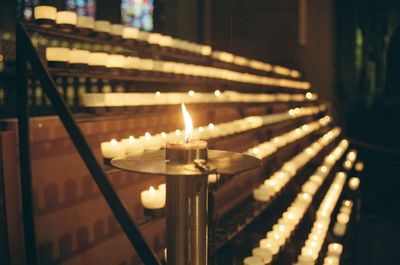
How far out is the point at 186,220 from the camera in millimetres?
1164

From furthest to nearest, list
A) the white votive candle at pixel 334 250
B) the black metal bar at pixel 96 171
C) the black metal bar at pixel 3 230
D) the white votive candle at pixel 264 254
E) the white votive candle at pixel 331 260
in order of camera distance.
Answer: the white votive candle at pixel 334 250 < the white votive candle at pixel 331 260 < the white votive candle at pixel 264 254 < the black metal bar at pixel 3 230 < the black metal bar at pixel 96 171

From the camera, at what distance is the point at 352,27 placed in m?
9.08

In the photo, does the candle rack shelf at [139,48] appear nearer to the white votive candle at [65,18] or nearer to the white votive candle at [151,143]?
the white votive candle at [65,18]

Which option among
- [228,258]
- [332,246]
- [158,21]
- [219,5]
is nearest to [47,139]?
[228,258]

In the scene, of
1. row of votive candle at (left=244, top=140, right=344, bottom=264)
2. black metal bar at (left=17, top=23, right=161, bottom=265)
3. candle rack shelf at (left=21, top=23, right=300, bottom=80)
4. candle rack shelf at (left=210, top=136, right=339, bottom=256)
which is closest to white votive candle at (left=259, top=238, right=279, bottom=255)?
row of votive candle at (left=244, top=140, right=344, bottom=264)

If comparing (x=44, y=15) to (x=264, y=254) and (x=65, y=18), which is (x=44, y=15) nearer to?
(x=65, y=18)

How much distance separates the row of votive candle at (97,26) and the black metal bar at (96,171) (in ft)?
1.32

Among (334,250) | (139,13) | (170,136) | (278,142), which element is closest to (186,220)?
(170,136)

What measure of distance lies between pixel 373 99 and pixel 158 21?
4.93 m

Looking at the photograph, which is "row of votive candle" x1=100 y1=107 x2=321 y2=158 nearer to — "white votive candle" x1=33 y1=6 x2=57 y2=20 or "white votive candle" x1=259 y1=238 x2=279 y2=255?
"white votive candle" x1=33 y1=6 x2=57 y2=20

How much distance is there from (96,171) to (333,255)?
8.18ft

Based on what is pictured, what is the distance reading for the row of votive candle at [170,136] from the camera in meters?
1.80

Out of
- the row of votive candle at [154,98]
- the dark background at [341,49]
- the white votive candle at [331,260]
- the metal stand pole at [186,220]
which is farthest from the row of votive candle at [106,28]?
the dark background at [341,49]

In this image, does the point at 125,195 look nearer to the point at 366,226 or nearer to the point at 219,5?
the point at 366,226
